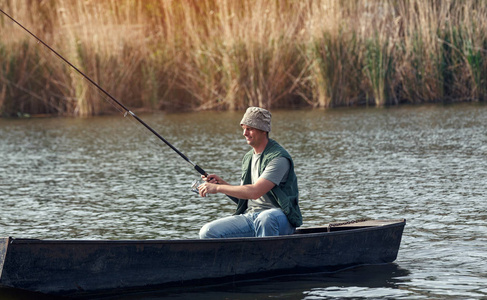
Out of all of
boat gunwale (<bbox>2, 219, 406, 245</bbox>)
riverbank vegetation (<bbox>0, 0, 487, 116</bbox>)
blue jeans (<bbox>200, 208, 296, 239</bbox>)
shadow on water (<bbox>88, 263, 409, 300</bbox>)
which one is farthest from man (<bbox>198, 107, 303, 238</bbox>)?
riverbank vegetation (<bbox>0, 0, 487, 116</bbox>)

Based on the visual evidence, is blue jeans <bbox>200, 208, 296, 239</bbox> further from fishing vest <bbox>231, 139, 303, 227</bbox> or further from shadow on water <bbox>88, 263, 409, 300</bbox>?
shadow on water <bbox>88, 263, 409, 300</bbox>

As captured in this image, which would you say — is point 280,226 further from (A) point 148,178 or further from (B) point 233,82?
(B) point 233,82

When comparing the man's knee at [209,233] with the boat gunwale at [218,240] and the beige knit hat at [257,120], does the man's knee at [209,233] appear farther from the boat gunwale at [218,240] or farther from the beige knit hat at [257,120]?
the beige knit hat at [257,120]

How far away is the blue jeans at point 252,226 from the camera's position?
7043 mm

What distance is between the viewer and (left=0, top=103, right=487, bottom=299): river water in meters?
6.96

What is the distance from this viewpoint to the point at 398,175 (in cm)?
1177

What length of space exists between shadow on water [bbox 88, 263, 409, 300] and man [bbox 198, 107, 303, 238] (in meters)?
0.39

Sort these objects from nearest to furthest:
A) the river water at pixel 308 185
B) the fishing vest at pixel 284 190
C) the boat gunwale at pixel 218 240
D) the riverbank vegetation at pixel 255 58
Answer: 1. the boat gunwale at pixel 218 240
2. the river water at pixel 308 185
3. the fishing vest at pixel 284 190
4. the riverbank vegetation at pixel 255 58

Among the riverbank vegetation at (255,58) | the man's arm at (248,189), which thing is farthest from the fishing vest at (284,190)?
the riverbank vegetation at (255,58)

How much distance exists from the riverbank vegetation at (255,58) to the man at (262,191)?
1452cm

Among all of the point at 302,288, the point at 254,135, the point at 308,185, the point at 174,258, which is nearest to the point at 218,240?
the point at 174,258

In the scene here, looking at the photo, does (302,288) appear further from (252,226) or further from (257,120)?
(257,120)

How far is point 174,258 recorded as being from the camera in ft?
21.7

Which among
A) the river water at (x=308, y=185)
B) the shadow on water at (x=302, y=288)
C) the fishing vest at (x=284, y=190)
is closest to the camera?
the shadow on water at (x=302, y=288)
